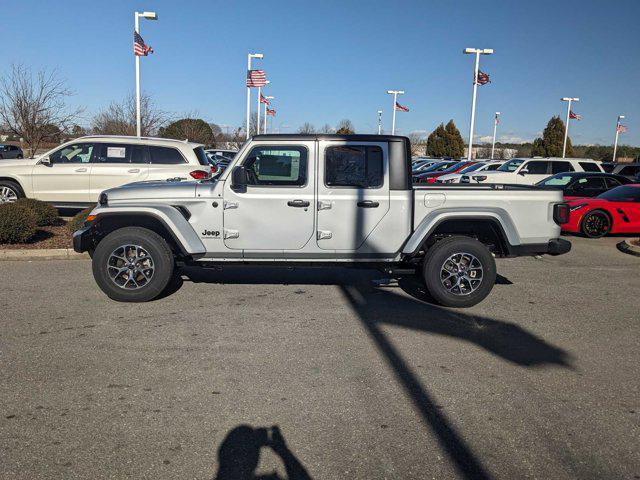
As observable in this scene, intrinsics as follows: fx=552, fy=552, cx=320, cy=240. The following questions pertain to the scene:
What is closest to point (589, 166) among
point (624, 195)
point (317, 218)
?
point (624, 195)

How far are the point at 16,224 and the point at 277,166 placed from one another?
527 centimetres

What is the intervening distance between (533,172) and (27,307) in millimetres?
17908

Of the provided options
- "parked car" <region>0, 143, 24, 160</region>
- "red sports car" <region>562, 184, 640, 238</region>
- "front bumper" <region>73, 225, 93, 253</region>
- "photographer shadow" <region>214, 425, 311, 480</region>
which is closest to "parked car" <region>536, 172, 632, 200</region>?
"red sports car" <region>562, 184, 640, 238</region>

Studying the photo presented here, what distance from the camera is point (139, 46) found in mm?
19812

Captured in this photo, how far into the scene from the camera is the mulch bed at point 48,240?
30.1 ft

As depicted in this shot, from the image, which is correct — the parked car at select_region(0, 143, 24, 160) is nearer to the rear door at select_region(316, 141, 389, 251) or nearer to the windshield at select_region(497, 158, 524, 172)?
the windshield at select_region(497, 158, 524, 172)

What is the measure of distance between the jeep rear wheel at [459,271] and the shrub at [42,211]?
7.35 metres

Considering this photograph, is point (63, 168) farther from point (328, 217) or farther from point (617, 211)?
point (617, 211)

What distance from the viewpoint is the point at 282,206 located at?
20.7 feet

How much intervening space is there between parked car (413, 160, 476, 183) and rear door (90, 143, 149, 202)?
9.42 meters

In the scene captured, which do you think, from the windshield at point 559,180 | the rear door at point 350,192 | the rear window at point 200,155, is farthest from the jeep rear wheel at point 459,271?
the windshield at point 559,180

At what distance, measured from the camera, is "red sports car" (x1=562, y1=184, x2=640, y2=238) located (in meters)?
12.2

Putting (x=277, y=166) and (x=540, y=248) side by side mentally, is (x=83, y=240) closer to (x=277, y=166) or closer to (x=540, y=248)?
(x=277, y=166)

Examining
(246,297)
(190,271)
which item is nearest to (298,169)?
(246,297)
